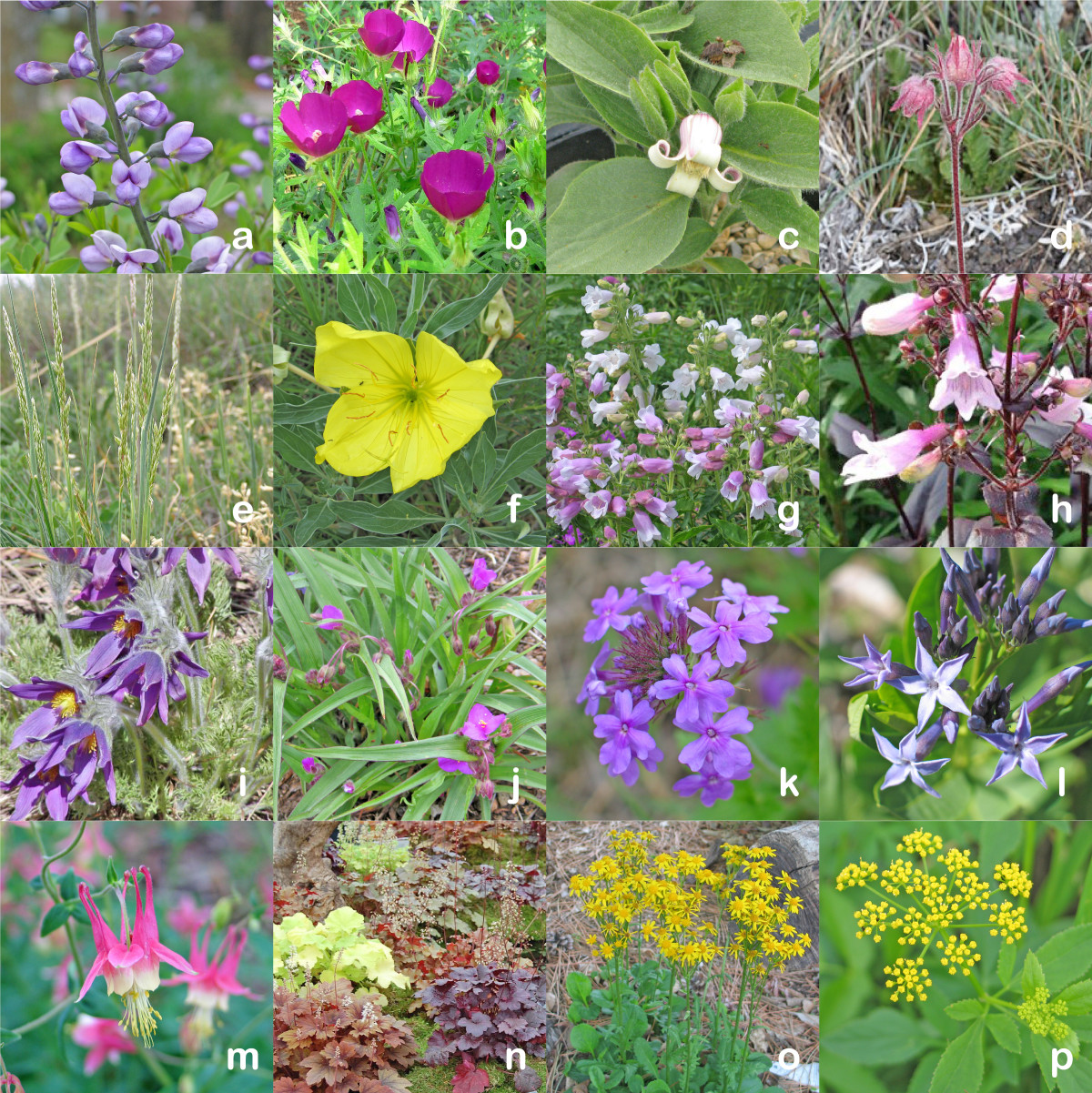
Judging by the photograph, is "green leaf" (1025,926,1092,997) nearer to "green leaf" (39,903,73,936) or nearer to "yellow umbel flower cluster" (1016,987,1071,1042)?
"yellow umbel flower cluster" (1016,987,1071,1042)

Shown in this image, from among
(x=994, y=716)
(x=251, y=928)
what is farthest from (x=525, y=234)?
(x=251, y=928)

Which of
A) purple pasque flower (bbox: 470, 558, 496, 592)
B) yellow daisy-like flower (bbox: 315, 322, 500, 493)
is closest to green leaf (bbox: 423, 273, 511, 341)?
yellow daisy-like flower (bbox: 315, 322, 500, 493)

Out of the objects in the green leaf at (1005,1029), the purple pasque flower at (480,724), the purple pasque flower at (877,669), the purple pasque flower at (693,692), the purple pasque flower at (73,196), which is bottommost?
the green leaf at (1005,1029)

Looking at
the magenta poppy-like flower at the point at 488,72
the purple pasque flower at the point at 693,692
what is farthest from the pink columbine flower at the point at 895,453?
the magenta poppy-like flower at the point at 488,72

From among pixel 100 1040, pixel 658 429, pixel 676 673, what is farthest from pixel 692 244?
pixel 100 1040

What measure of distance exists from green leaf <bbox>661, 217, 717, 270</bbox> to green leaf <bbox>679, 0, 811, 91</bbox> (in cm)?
32

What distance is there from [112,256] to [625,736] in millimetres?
1474

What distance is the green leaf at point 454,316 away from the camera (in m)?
2.16

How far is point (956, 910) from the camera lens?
2.01 m

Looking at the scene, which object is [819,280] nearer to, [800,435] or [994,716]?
[800,435]

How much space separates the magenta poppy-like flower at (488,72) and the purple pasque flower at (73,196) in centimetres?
91

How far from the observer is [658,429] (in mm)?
2189

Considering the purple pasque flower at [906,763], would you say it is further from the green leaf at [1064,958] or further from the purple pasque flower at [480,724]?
the purple pasque flower at [480,724]

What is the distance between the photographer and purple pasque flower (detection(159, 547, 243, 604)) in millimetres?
2102
